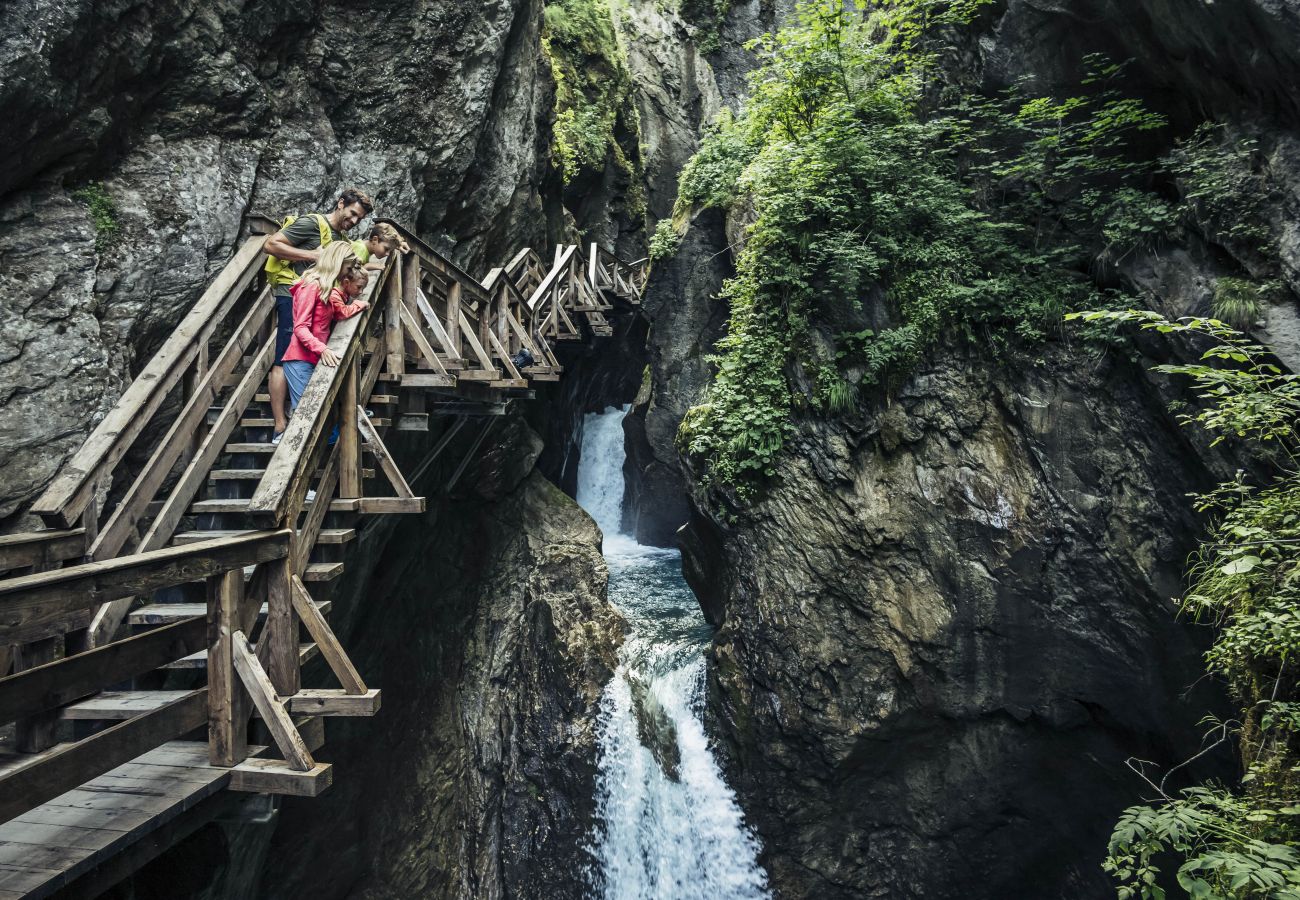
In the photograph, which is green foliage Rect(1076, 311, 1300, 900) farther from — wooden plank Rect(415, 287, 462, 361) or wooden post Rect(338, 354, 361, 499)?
wooden plank Rect(415, 287, 462, 361)

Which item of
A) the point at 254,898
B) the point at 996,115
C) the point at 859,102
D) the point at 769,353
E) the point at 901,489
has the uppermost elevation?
the point at 859,102

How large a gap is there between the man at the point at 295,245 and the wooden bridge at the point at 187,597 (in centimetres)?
18

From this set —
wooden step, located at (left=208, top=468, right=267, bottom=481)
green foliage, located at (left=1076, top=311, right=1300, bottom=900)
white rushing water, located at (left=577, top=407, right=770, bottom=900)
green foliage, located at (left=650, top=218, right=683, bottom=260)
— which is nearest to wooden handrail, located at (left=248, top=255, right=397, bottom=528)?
wooden step, located at (left=208, top=468, right=267, bottom=481)

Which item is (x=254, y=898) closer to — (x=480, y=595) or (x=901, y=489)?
(x=480, y=595)

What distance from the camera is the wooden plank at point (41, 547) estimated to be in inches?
132

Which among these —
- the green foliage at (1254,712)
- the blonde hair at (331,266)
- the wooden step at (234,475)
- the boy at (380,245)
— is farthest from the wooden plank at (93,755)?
the green foliage at (1254,712)

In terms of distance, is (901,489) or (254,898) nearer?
(254,898)

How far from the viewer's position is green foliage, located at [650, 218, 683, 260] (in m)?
13.2

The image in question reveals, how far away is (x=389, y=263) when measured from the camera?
220 inches

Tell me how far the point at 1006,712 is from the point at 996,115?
300 inches

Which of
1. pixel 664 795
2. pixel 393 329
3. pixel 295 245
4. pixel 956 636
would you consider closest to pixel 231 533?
pixel 393 329

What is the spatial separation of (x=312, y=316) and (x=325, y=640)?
258 centimetres

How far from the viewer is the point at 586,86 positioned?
1719 centimetres

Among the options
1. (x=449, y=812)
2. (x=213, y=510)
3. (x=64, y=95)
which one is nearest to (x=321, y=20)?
(x=64, y=95)
